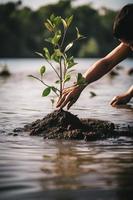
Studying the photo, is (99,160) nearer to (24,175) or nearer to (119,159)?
(119,159)

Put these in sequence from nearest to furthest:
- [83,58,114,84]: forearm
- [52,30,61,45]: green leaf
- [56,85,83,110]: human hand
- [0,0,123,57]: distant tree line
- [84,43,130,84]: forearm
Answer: [84,43,130,84]: forearm < [83,58,114,84]: forearm < [56,85,83,110]: human hand < [52,30,61,45]: green leaf < [0,0,123,57]: distant tree line

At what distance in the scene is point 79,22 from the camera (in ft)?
458

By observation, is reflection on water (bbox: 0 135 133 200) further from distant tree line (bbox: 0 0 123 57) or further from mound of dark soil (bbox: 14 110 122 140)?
distant tree line (bbox: 0 0 123 57)

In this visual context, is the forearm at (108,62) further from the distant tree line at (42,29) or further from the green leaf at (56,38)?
the distant tree line at (42,29)

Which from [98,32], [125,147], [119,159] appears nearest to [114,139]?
[125,147]

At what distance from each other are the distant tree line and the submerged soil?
4281 inches

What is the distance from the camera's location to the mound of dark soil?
6617 mm

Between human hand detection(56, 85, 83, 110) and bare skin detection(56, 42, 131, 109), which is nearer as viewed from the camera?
bare skin detection(56, 42, 131, 109)

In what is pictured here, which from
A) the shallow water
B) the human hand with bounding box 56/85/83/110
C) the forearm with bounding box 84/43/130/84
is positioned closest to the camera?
the shallow water

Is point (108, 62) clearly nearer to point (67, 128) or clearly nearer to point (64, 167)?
point (64, 167)

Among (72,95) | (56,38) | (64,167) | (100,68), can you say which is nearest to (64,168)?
(64,167)

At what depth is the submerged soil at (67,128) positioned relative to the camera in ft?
21.8

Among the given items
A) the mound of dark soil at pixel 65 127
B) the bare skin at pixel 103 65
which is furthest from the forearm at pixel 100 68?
the mound of dark soil at pixel 65 127

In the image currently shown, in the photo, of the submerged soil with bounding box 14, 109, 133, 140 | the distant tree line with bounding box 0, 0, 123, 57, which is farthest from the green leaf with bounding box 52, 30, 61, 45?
the distant tree line with bounding box 0, 0, 123, 57
